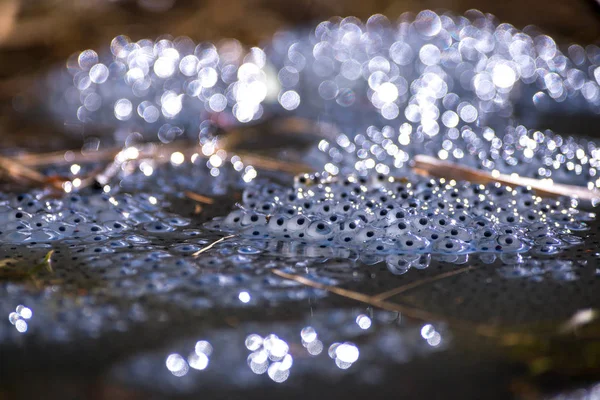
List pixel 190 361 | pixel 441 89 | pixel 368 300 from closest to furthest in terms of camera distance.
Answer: pixel 190 361 < pixel 368 300 < pixel 441 89

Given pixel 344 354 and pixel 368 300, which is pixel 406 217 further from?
pixel 344 354

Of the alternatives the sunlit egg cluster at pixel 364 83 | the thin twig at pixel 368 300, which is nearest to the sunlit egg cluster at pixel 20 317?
the thin twig at pixel 368 300

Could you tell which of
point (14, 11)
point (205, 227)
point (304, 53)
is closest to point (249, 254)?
point (205, 227)

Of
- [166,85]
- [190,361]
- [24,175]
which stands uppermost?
[166,85]

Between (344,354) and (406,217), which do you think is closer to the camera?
(344,354)

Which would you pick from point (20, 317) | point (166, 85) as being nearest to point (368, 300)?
point (20, 317)

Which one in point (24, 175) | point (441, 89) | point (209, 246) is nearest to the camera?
point (209, 246)

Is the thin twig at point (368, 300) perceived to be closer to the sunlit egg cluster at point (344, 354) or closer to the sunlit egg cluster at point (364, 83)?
the sunlit egg cluster at point (344, 354)
